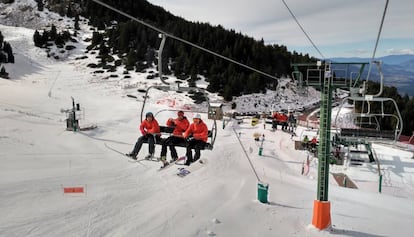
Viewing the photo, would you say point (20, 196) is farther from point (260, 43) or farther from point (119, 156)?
point (260, 43)

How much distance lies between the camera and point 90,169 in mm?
16750

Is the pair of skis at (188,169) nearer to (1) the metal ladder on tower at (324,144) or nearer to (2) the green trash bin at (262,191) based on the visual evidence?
(2) the green trash bin at (262,191)

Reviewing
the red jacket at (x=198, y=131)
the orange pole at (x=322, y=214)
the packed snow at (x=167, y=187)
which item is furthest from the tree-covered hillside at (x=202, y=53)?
the red jacket at (x=198, y=131)

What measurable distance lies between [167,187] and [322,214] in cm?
684

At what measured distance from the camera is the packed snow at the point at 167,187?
1173 centimetres

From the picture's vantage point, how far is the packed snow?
1173cm

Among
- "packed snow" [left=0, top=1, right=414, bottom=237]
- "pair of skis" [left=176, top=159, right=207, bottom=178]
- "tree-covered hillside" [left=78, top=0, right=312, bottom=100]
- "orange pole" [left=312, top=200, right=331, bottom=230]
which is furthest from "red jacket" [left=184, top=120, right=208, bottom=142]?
"tree-covered hillside" [left=78, top=0, right=312, bottom=100]

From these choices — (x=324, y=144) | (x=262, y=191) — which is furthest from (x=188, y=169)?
(x=324, y=144)

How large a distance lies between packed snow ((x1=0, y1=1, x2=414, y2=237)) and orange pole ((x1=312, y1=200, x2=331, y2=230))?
229mm

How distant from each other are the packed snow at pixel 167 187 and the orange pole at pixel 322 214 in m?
0.23

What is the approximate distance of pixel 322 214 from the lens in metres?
11.8

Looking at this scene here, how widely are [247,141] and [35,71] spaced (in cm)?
3507

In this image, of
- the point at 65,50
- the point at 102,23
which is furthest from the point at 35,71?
the point at 102,23

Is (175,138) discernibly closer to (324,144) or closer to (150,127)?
(150,127)
